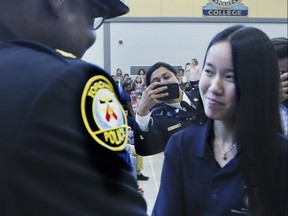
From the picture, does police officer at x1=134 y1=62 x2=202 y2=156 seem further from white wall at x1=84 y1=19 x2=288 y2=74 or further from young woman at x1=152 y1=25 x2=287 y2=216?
white wall at x1=84 y1=19 x2=288 y2=74

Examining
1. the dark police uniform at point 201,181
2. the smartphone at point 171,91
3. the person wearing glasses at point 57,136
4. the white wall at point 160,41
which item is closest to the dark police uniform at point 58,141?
the person wearing glasses at point 57,136

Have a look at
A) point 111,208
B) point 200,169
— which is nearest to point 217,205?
point 200,169

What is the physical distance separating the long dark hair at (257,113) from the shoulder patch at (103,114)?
2.59ft

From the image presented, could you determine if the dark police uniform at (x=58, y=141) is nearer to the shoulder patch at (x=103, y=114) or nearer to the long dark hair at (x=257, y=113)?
the shoulder patch at (x=103, y=114)

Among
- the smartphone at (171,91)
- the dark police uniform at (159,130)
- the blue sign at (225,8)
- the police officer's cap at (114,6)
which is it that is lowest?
the dark police uniform at (159,130)

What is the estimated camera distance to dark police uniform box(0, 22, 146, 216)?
0.57 metres

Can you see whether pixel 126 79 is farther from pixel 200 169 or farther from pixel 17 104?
pixel 17 104

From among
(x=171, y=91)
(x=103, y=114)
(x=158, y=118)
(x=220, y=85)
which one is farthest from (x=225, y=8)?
(x=103, y=114)

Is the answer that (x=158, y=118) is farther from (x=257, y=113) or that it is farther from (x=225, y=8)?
(x=225, y=8)

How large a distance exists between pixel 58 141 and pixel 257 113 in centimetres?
95

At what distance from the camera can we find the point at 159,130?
2.70 meters

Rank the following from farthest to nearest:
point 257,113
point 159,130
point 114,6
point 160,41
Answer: point 160,41 → point 159,130 → point 257,113 → point 114,6

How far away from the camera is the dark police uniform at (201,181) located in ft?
4.49

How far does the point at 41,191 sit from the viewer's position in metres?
0.58
